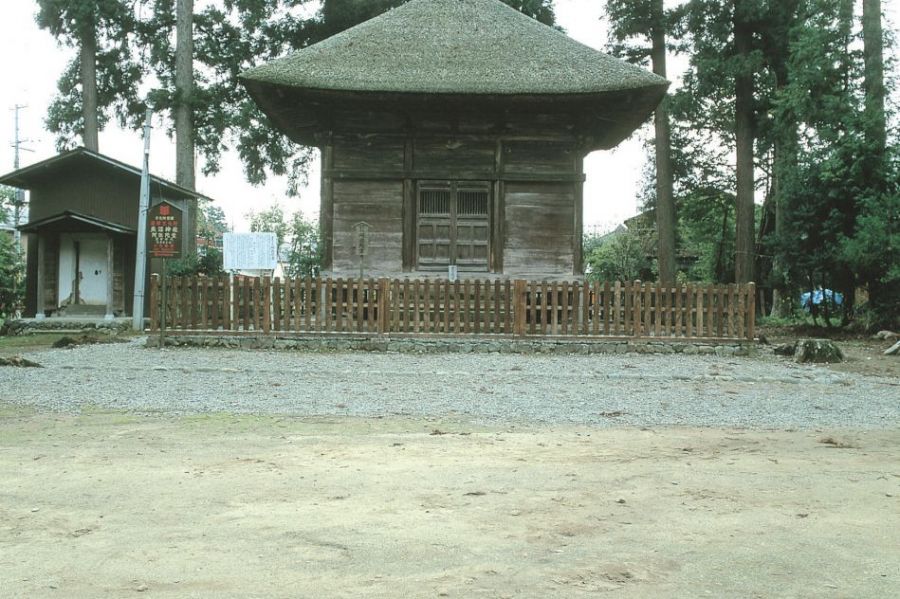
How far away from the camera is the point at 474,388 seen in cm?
873

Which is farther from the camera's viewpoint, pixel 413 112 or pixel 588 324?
pixel 413 112

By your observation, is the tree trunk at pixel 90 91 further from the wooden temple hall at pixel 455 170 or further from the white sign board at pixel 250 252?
the white sign board at pixel 250 252

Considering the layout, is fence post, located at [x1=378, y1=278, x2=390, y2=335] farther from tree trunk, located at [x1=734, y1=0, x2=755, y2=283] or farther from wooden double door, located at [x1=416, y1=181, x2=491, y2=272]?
tree trunk, located at [x1=734, y1=0, x2=755, y2=283]

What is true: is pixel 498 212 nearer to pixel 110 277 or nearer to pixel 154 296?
pixel 154 296

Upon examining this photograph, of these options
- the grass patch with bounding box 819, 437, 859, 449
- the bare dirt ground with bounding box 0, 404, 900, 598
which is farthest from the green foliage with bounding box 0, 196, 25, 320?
the grass patch with bounding box 819, 437, 859, 449

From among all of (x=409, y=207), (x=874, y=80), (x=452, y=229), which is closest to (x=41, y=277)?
(x=409, y=207)

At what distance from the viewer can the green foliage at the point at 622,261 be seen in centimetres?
3153

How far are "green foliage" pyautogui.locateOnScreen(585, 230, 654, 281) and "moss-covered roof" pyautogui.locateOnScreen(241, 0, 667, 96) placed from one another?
592 inches

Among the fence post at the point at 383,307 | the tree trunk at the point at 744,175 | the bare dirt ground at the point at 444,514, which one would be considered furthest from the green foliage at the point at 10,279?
the tree trunk at the point at 744,175

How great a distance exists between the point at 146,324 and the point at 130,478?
17.4 meters

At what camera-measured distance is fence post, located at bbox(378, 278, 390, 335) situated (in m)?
13.1

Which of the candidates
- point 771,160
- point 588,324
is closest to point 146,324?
point 588,324

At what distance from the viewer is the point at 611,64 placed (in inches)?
623

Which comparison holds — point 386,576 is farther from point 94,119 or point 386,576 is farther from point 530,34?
point 94,119
